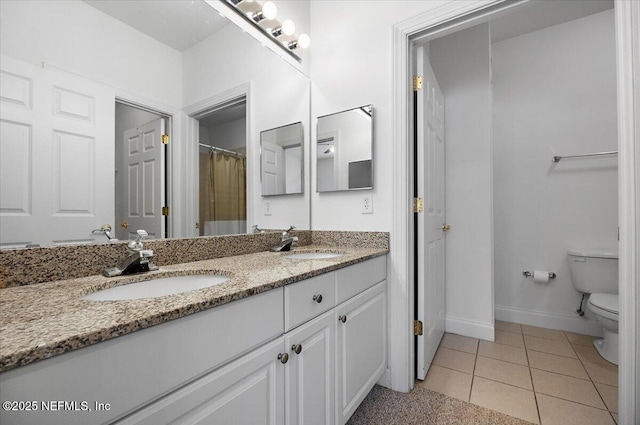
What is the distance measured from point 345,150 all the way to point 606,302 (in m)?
2.05

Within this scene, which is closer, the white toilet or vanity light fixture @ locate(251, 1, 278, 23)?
vanity light fixture @ locate(251, 1, 278, 23)

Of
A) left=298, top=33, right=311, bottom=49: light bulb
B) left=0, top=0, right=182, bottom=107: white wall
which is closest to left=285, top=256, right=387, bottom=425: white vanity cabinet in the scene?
left=0, top=0, right=182, bottom=107: white wall

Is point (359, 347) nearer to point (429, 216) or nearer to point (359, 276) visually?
point (359, 276)

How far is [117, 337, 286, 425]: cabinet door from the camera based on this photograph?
2.01ft

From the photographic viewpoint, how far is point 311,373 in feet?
3.41

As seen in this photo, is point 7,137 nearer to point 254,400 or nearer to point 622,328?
point 254,400

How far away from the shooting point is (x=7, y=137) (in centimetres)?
82

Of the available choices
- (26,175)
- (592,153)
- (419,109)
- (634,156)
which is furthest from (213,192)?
(592,153)

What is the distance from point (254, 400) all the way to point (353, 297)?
636mm

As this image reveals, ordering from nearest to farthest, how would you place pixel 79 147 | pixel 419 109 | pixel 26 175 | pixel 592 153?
1. pixel 26 175
2. pixel 79 147
3. pixel 419 109
4. pixel 592 153

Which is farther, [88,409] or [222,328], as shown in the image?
[222,328]

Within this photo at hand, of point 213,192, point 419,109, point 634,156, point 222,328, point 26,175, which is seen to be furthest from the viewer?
point 419,109

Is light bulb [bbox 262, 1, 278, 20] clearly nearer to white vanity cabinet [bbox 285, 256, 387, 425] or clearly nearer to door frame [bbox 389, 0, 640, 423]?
door frame [bbox 389, 0, 640, 423]

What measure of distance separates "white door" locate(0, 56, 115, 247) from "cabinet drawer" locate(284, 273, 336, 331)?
2.30ft
